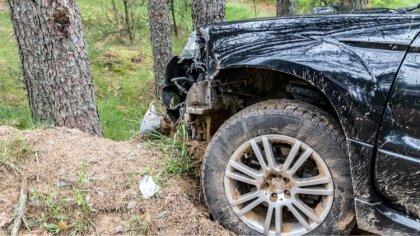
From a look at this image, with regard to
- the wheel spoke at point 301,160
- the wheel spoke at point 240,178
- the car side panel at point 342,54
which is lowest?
the wheel spoke at point 240,178

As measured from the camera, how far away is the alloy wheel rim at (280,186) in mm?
2650

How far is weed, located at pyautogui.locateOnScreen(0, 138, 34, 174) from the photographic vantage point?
10.3 feet

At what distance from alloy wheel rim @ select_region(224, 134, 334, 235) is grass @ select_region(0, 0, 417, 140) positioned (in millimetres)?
2342

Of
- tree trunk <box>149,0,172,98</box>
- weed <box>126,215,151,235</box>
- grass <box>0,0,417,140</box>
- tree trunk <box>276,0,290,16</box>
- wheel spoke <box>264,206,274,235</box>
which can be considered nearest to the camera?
wheel spoke <box>264,206,274,235</box>

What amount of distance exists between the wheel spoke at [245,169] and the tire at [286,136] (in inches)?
1.9

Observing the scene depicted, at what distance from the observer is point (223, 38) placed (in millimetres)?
3010

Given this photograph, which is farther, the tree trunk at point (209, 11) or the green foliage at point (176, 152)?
the tree trunk at point (209, 11)

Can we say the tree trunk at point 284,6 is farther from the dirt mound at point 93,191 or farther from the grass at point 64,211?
the grass at point 64,211

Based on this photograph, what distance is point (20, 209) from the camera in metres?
2.83

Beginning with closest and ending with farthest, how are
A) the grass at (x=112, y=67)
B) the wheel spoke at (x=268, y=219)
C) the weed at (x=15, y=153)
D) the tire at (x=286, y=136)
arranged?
the tire at (x=286, y=136) → the wheel spoke at (x=268, y=219) → the weed at (x=15, y=153) → the grass at (x=112, y=67)

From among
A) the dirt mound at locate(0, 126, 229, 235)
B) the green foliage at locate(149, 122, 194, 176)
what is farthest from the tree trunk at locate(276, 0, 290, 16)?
the dirt mound at locate(0, 126, 229, 235)

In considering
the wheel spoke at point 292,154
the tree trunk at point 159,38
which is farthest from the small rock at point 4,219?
the tree trunk at point 159,38

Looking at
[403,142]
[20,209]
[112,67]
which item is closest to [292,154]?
[403,142]

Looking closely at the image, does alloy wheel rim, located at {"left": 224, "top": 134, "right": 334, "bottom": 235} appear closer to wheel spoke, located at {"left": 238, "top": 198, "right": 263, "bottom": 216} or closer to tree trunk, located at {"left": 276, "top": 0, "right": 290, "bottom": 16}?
wheel spoke, located at {"left": 238, "top": 198, "right": 263, "bottom": 216}
